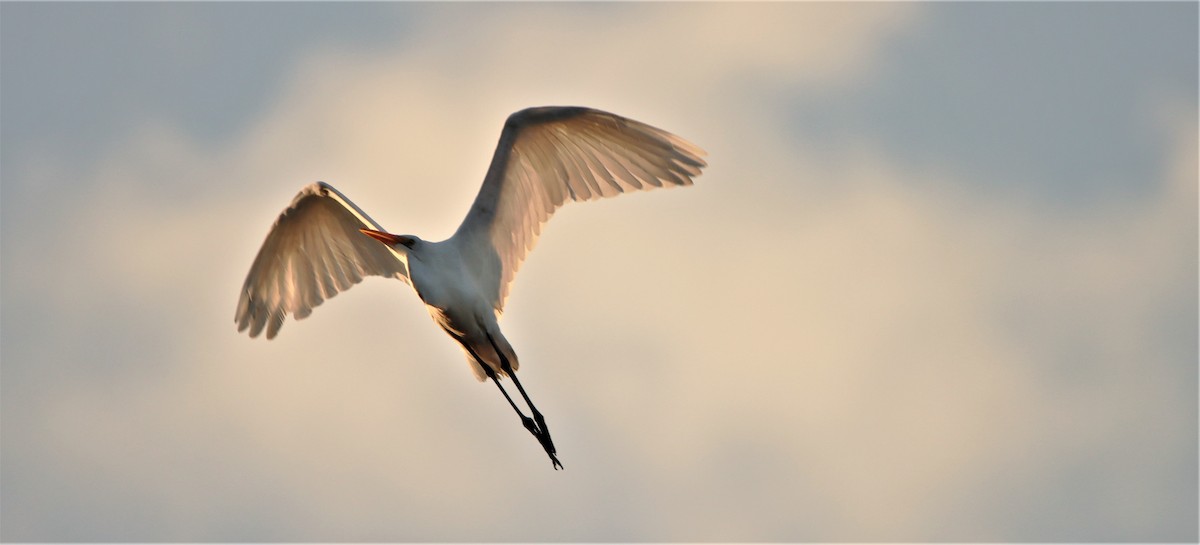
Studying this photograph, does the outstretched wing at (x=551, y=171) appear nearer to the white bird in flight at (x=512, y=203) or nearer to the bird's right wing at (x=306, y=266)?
the white bird in flight at (x=512, y=203)

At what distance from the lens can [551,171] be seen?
50.7ft

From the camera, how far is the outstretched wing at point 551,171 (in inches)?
579

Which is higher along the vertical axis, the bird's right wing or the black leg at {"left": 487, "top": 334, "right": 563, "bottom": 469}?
the bird's right wing

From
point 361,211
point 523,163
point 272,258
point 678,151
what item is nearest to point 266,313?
point 272,258

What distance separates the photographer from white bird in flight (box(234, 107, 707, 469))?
14.8m

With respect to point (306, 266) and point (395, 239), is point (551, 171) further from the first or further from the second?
point (306, 266)

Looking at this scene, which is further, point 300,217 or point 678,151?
point 300,217

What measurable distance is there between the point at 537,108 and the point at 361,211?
81.3 inches

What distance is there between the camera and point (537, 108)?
1488 centimetres

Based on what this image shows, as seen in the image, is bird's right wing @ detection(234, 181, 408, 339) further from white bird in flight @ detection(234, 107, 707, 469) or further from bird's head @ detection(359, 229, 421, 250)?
bird's head @ detection(359, 229, 421, 250)

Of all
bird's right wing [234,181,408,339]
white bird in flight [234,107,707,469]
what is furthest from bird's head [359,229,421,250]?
bird's right wing [234,181,408,339]

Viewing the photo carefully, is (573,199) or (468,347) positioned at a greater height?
(573,199)

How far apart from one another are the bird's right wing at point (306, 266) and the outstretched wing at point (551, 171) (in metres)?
1.49

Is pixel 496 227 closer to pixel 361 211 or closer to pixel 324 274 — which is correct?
pixel 361 211
